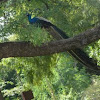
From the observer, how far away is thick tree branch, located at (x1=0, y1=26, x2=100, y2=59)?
12.9 ft

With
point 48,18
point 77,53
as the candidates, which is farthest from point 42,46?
point 48,18

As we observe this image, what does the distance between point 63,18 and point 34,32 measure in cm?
211

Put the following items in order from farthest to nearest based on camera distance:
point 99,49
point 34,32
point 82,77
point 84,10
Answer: point 82,77
point 84,10
point 99,49
point 34,32

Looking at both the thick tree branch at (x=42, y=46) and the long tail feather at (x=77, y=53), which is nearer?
the thick tree branch at (x=42, y=46)

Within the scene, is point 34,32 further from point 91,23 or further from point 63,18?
point 91,23

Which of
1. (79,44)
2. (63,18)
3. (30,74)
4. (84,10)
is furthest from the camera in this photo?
(84,10)

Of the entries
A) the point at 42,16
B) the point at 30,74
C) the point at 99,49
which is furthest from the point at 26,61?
the point at 99,49

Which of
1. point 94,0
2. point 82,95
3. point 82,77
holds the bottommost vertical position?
point 82,95

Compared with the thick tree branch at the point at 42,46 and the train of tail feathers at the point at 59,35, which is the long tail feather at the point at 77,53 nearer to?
the train of tail feathers at the point at 59,35

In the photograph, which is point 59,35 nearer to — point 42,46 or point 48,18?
point 48,18

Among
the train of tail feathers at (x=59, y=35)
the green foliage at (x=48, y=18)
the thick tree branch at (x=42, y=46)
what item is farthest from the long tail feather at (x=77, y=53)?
the thick tree branch at (x=42, y=46)

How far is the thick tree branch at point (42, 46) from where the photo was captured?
392 cm

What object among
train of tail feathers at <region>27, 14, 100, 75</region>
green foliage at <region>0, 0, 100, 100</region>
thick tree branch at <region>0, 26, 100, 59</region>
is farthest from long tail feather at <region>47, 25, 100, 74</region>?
thick tree branch at <region>0, 26, 100, 59</region>

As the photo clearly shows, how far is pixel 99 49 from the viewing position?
191 inches
